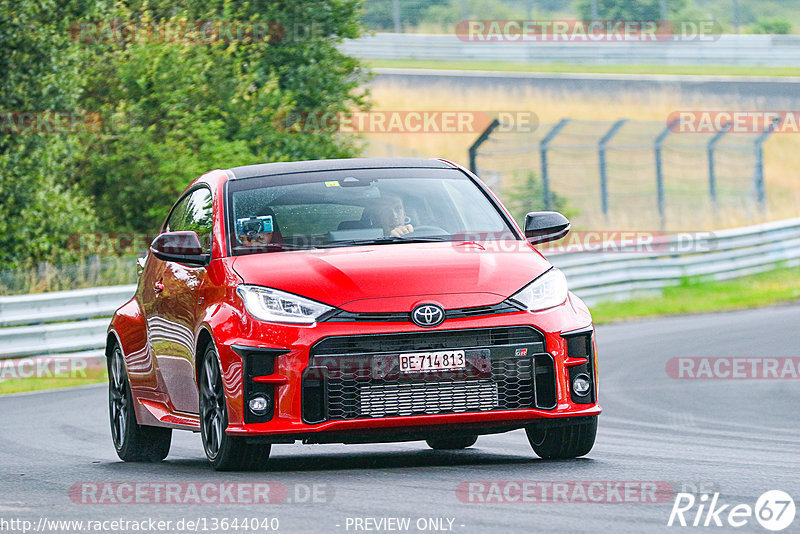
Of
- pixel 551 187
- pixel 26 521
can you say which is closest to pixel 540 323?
pixel 26 521

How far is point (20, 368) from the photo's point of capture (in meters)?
17.3

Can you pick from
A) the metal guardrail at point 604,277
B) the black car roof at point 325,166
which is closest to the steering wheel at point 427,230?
the black car roof at point 325,166

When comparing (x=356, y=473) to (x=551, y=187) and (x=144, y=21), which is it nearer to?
(x=144, y=21)

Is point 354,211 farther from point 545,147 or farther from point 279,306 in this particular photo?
point 545,147

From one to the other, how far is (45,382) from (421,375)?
10.4 m

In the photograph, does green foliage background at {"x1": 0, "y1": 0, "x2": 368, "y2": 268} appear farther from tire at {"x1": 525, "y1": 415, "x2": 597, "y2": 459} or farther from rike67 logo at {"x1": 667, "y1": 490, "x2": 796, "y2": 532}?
rike67 logo at {"x1": 667, "y1": 490, "x2": 796, "y2": 532}

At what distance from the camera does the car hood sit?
24.9 feet

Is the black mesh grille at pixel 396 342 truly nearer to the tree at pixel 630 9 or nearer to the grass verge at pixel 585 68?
the grass verge at pixel 585 68

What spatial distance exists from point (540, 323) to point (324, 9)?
2170 centimetres

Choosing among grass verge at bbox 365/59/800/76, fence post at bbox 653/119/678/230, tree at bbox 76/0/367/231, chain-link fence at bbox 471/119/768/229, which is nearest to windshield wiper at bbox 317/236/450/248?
tree at bbox 76/0/367/231

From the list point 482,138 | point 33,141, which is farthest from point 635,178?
point 33,141

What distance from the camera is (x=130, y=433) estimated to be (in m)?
9.67

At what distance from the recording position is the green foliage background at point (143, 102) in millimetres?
22453

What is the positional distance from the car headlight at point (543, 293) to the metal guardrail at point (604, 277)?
1052 centimetres
